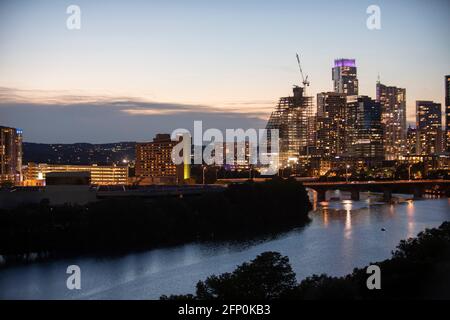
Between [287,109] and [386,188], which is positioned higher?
[287,109]

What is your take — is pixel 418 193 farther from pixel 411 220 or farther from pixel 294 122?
pixel 294 122

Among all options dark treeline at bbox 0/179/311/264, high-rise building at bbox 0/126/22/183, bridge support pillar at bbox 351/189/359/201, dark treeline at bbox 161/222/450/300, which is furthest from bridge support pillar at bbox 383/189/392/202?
dark treeline at bbox 161/222/450/300

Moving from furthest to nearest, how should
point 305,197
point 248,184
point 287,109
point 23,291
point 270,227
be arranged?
point 287,109, point 305,197, point 248,184, point 270,227, point 23,291

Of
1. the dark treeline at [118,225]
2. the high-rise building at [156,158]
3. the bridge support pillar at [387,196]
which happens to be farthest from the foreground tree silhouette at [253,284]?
the high-rise building at [156,158]

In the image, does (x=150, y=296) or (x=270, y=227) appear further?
(x=270, y=227)

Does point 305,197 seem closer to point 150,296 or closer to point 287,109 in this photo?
point 150,296

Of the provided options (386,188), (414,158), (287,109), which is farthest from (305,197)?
(287,109)

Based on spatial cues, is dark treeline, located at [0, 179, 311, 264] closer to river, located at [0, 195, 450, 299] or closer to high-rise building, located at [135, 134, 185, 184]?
river, located at [0, 195, 450, 299]
